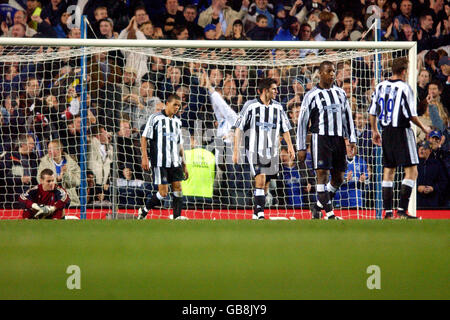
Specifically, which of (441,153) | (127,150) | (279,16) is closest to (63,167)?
(127,150)

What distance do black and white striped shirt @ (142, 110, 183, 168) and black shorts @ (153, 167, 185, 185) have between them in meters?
0.05

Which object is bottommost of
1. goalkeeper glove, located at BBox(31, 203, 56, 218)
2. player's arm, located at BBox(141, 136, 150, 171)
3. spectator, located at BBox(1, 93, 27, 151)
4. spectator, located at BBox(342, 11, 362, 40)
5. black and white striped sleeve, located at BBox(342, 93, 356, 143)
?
goalkeeper glove, located at BBox(31, 203, 56, 218)

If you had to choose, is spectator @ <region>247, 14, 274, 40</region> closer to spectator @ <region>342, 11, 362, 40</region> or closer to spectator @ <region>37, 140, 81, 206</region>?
spectator @ <region>342, 11, 362, 40</region>

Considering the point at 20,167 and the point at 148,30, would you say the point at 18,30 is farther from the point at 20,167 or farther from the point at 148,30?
the point at 20,167

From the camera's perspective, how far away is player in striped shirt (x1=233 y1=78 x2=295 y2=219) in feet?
22.0

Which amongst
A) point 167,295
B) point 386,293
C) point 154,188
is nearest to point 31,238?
point 167,295

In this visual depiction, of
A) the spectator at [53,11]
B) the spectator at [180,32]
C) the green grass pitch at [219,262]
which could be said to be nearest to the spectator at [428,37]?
the spectator at [180,32]

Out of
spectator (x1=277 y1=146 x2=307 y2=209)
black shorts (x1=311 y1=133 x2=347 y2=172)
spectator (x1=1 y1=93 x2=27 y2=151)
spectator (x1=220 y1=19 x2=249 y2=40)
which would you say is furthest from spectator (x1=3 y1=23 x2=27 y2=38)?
black shorts (x1=311 y1=133 x2=347 y2=172)

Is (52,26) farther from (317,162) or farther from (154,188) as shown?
(317,162)

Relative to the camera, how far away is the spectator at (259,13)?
896 centimetres

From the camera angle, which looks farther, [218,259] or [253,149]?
[253,149]

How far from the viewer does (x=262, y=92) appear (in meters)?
6.74

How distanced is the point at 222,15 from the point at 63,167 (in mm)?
3234

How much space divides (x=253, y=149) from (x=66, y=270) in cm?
385
